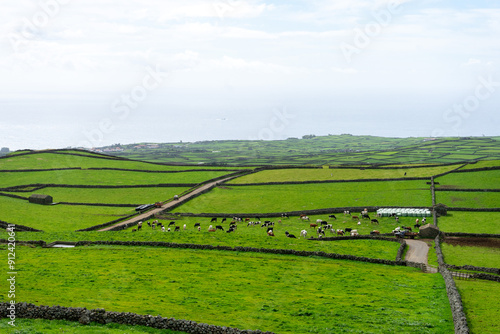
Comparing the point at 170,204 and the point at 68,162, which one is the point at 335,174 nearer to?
the point at 170,204

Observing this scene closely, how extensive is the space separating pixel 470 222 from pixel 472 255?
13913 millimetres

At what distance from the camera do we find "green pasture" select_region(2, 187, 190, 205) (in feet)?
252

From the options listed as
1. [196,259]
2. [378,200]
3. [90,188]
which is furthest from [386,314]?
[90,188]

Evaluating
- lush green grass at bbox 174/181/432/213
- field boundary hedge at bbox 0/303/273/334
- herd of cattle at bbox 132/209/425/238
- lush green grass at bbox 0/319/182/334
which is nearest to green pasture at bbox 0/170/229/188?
lush green grass at bbox 174/181/432/213

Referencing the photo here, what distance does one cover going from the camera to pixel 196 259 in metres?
38.2

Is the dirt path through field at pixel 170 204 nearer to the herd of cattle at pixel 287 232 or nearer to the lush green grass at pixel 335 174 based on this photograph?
the herd of cattle at pixel 287 232

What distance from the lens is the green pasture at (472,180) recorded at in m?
70.4

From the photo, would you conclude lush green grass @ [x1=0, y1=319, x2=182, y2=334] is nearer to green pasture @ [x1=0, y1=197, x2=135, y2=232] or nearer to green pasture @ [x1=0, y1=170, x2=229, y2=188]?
green pasture @ [x1=0, y1=197, x2=135, y2=232]

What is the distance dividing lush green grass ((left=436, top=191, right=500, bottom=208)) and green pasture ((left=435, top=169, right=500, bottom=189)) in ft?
12.2

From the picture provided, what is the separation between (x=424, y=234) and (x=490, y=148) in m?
147

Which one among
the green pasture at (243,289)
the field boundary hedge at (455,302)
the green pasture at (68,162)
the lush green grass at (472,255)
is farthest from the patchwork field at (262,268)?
the green pasture at (68,162)

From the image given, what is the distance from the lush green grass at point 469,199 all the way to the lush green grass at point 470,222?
10.3ft

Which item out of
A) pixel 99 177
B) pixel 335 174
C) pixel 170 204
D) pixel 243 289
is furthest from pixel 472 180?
pixel 99 177

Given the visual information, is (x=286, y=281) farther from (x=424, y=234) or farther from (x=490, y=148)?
(x=490, y=148)
